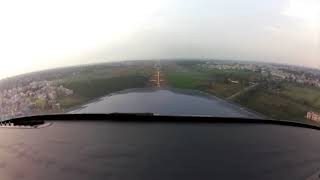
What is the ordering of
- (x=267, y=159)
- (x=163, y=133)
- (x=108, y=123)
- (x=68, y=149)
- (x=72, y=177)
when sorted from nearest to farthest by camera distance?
(x=72, y=177), (x=267, y=159), (x=68, y=149), (x=163, y=133), (x=108, y=123)

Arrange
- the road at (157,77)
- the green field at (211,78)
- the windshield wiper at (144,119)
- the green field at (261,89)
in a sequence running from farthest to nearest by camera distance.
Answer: the green field at (261,89) → the green field at (211,78) → the road at (157,77) → the windshield wiper at (144,119)

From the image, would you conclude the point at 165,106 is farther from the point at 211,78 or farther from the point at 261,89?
the point at 261,89

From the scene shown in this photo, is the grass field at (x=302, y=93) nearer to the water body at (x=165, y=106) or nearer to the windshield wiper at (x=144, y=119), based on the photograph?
the water body at (x=165, y=106)

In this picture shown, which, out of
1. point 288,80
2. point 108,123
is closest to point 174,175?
point 108,123

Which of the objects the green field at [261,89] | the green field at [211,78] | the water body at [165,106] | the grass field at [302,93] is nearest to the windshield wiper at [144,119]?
the water body at [165,106]

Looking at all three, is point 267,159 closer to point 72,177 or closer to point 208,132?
point 208,132

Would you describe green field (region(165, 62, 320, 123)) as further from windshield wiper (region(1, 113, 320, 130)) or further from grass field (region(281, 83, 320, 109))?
windshield wiper (region(1, 113, 320, 130))

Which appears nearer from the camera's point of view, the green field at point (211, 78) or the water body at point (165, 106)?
the water body at point (165, 106)

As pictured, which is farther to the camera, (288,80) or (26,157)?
(288,80)
